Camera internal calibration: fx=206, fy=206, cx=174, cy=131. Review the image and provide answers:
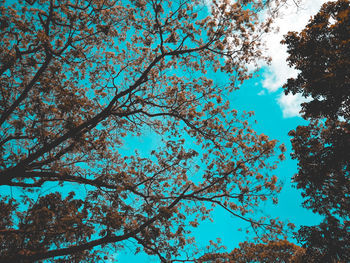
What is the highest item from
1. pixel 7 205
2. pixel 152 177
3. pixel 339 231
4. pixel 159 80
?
pixel 159 80

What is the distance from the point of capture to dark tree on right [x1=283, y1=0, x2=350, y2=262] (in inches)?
246

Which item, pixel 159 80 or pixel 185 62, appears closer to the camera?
pixel 185 62

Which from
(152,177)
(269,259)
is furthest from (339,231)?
(269,259)

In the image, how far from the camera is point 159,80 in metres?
10.1

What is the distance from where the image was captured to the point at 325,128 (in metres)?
8.02

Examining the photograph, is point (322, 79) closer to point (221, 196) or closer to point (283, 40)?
point (283, 40)

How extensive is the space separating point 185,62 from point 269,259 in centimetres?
1804

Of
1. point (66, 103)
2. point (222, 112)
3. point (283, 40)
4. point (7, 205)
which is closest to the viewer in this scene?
point (66, 103)

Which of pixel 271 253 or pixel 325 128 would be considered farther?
pixel 271 253

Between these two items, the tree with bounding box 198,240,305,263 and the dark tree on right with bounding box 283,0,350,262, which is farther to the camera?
the tree with bounding box 198,240,305,263

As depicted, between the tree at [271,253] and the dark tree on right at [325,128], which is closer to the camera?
the dark tree on right at [325,128]

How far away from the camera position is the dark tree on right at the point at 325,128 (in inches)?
246

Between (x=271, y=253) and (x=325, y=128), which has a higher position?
(x=325, y=128)

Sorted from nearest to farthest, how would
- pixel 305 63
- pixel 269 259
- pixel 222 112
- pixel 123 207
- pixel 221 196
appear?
pixel 123 207
pixel 305 63
pixel 221 196
pixel 222 112
pixel 269 259
